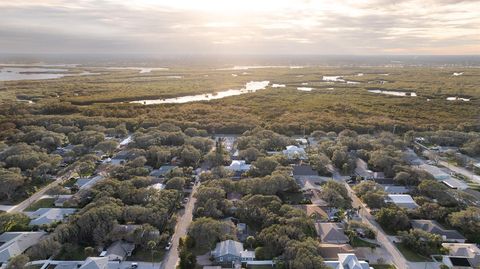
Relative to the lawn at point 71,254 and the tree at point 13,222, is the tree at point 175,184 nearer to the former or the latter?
the lawn at point 71,254

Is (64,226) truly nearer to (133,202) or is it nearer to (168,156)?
(133,202)

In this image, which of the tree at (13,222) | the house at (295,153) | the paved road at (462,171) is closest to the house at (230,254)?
the tree at (13,222)

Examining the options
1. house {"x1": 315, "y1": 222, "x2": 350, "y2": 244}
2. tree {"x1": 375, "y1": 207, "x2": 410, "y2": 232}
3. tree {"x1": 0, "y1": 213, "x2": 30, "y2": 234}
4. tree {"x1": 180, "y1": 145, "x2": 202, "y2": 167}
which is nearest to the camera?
house {"x1": 315, "y1": 222, "x2": 350, "y2": 244}

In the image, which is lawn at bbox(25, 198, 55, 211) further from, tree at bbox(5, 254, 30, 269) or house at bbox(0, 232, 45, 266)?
tree at bbox(5, 254, 30, 269)

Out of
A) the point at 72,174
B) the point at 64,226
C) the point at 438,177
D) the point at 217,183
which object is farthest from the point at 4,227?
the point at 438,177

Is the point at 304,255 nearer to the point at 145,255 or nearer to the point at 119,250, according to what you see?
the point at 145,255

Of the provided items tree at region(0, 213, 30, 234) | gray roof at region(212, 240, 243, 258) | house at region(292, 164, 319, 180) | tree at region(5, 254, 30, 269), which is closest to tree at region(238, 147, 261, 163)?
house at region(292, 164, 319, 180)
